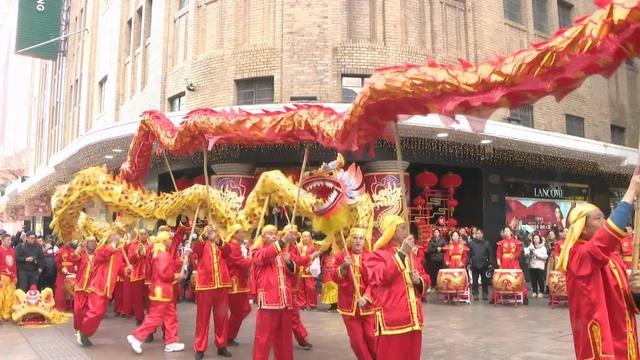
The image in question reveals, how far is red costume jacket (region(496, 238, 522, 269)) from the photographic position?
13336mm

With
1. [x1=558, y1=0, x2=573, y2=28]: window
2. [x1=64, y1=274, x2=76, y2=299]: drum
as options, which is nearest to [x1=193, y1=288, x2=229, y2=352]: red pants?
[x1=64, y1=274, x2=76, y2=299]: drum

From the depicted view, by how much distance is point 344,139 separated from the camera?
5445mm

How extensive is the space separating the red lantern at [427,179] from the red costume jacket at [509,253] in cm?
327

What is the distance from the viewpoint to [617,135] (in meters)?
22.1

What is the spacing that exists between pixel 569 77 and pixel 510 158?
14.5m

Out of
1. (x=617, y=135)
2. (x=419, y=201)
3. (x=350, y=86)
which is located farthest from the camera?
(x=617, y=135)

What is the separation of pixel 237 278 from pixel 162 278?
1152mm

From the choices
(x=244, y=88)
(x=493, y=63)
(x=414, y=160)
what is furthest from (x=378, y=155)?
(x=493, y=63)

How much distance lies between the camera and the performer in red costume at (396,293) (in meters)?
4.82

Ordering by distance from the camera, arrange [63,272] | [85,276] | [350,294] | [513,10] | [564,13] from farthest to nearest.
Answer: [564,13], [513,10], [63,272], [85,276], [350,294]

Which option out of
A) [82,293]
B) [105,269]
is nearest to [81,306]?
[82,293]

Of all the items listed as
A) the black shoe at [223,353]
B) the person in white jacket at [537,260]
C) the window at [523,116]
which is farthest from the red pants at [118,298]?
the window at [523,116]

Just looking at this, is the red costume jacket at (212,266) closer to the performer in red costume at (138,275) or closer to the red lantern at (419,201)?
the performer in red costume at (138,275)

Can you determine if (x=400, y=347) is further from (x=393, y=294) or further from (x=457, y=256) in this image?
(x=457, y=256)
